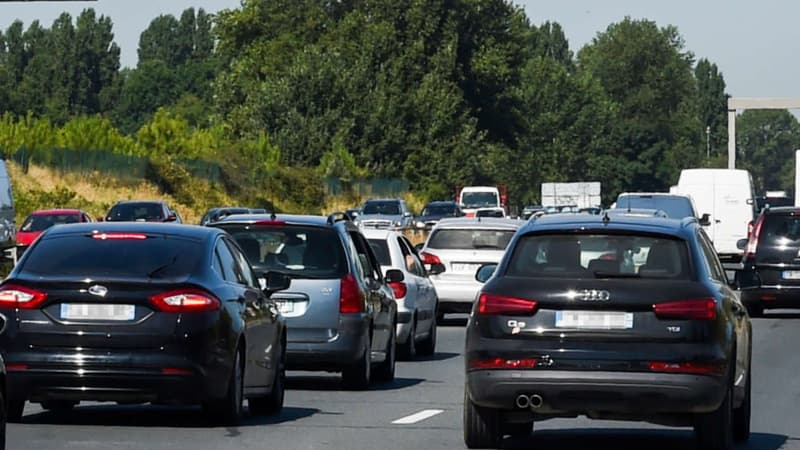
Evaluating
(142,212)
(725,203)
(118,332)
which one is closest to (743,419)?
(118,332)

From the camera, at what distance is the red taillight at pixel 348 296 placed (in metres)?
17.1

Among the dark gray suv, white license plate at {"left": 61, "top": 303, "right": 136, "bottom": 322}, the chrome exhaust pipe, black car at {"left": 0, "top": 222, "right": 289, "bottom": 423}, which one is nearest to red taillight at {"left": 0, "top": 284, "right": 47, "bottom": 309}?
black car at {"left": 0, "top": 222, "right": 289, "bottom": 423}

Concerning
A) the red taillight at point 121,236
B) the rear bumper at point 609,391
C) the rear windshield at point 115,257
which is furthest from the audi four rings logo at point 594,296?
the red taillight at point 121,236

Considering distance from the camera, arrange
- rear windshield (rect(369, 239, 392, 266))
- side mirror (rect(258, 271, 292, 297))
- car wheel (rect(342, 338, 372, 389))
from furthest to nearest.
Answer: rear windshield (rect(369, 239, 392, 266)) → car wheel (rect(342, 338, 372, 389)) → side mirror (rect(258, 271, 292, 297))

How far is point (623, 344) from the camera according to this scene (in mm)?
11805

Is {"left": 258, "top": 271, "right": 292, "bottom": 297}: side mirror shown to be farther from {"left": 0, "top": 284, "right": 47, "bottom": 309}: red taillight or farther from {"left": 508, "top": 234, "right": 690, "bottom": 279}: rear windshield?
{"left": 508, "top": 234, "right": 690, "bottom": 279}: rear windshield

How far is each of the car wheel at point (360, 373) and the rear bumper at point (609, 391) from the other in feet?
18.2

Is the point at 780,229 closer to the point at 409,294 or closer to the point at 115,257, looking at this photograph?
A: the point at 409,294

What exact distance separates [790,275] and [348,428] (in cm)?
1856

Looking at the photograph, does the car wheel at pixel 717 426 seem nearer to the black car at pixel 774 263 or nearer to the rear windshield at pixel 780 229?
the black car at pixel 774 263

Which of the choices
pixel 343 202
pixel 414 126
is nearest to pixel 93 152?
pixel 343 202

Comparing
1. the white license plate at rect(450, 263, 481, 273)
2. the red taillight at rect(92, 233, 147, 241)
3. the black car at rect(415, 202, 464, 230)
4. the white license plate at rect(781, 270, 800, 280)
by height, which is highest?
the red taillight at rect(92, 233, 147, 241)

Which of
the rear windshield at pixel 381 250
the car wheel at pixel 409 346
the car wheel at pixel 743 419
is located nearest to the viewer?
the car wheel at pixel 743 419

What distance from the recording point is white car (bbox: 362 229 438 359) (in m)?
21.8
